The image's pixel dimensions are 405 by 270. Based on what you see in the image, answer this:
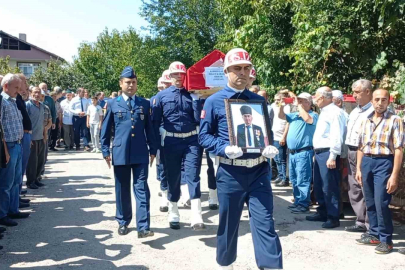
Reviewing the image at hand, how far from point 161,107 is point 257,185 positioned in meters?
2.87

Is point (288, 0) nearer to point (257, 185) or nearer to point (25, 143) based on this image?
point (25, 143)

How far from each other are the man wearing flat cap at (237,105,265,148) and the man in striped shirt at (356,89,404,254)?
2.00 meters

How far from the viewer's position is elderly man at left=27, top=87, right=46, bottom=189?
A: 878cm

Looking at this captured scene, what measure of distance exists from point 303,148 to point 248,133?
3621 millimetres

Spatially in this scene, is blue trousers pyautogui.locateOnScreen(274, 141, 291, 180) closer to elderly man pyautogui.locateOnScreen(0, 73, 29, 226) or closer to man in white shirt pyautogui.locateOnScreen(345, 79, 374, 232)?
man in white shirt pyautogui.locateOnScreen(345, 79, 374, 232)

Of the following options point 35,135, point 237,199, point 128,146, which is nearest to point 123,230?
point 128,146

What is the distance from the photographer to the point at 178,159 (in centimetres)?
632

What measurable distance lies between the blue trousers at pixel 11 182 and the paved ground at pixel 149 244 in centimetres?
36

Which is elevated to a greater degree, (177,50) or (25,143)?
(177,50)

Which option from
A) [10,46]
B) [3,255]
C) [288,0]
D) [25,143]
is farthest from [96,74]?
[3,255]

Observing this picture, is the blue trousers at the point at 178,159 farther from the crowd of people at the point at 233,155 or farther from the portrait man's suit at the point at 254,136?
the portrait man's suit at the point at 254,136

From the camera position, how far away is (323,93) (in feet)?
21.7

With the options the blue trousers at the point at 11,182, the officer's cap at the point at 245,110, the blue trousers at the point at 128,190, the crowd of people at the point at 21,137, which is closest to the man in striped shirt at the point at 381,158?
the officer's cap at the point at 245,110

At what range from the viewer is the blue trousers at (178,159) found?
6.24 m
